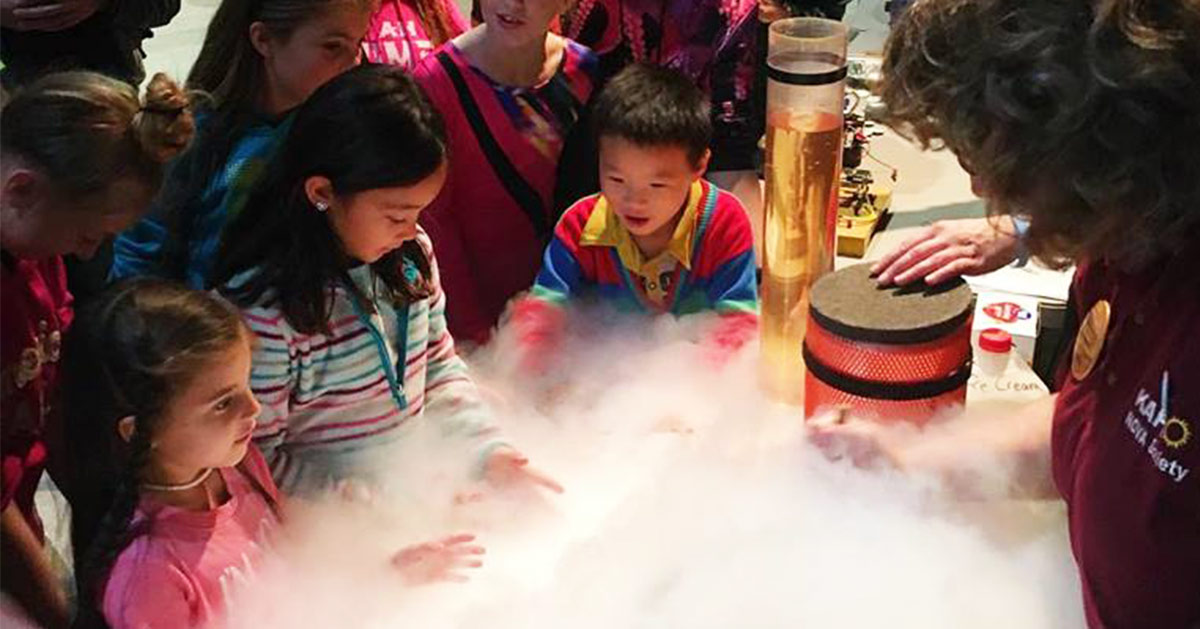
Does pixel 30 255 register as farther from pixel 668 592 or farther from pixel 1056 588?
pixel 1056 588

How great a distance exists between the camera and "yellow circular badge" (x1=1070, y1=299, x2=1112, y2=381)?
1043mm

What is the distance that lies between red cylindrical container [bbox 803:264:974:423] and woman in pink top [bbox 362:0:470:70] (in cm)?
78

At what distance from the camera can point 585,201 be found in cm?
159

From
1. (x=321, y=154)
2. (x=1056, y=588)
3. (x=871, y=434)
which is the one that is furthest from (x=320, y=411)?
(x=1056, y=588)

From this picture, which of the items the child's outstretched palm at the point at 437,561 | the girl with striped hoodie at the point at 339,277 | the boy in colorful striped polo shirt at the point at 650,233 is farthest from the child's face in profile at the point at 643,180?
the child's outstretched palm at the point at 437,561

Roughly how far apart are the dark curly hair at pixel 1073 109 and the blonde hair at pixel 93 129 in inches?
25.0

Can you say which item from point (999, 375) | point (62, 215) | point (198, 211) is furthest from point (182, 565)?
point (999, 375)

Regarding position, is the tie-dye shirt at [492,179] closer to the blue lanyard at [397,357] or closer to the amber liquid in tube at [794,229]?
the blue lanyard at [397,357]

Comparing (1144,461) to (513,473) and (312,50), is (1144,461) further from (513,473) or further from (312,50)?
(312,50)

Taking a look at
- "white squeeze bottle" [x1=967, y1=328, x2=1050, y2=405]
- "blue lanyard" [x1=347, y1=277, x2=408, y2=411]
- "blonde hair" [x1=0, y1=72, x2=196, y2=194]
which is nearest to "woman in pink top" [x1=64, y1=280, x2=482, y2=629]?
"blonde hair" [x1=0, y1=72, x2=196, y2=194]

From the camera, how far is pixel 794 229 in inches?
51.0

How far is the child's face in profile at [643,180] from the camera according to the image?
1.50 m

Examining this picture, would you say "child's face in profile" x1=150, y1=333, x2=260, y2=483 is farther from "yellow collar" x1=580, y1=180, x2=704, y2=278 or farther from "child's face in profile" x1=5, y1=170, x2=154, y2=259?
"yellow collar" x1=580, y1=180, x2=704, y2=278

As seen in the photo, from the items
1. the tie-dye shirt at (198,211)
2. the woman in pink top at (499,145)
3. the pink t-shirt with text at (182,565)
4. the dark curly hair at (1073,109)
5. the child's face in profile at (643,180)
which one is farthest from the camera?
the woman in pink top at (499,145)
